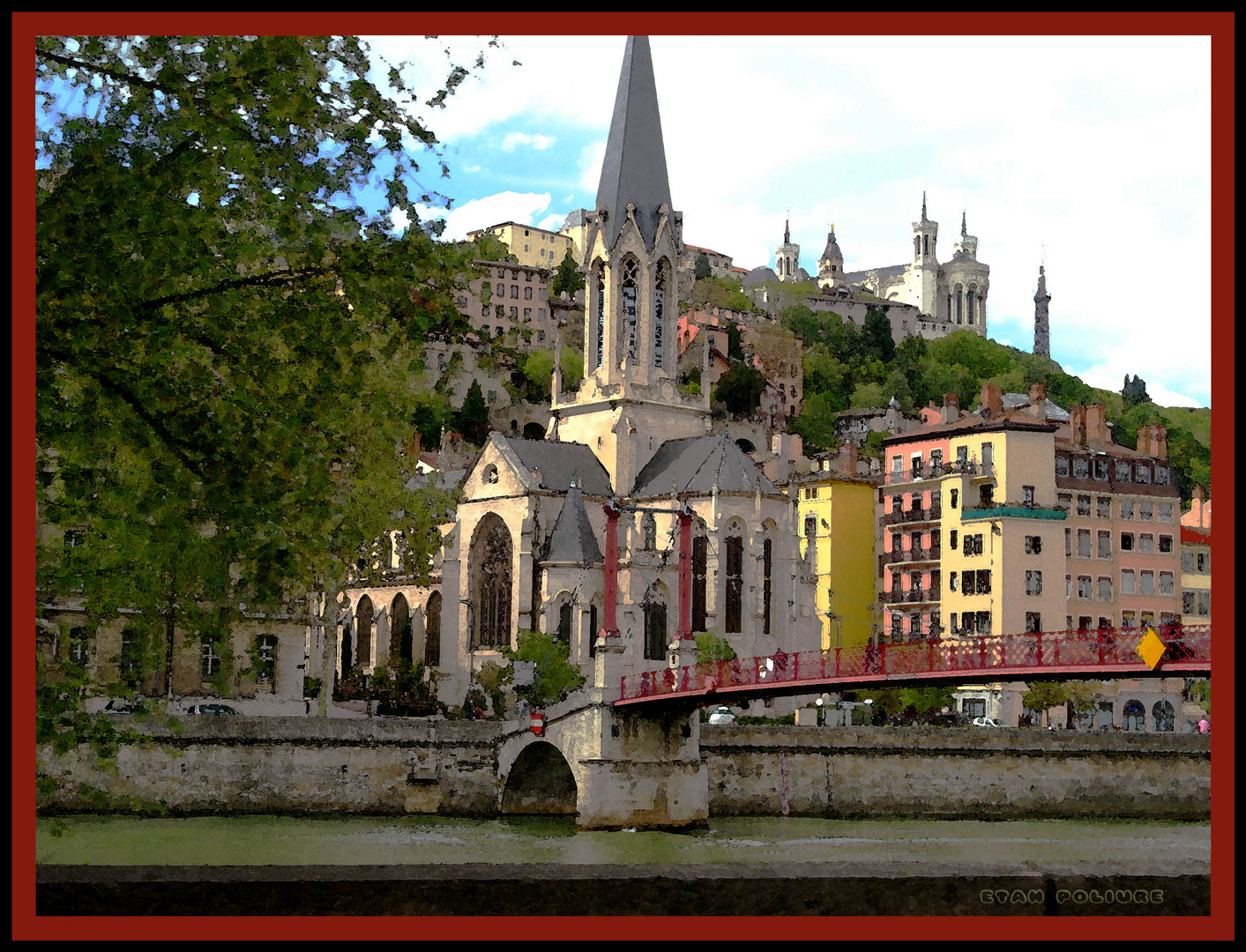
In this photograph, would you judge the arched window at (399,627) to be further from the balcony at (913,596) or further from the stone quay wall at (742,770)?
the stone quay wall at (742,770)

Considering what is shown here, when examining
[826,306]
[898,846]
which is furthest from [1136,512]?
[826,306]

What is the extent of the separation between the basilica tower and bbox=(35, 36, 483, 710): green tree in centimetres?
5293

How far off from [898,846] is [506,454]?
102 ft

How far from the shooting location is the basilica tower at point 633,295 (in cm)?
7000

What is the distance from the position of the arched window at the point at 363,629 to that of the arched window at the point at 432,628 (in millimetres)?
5668

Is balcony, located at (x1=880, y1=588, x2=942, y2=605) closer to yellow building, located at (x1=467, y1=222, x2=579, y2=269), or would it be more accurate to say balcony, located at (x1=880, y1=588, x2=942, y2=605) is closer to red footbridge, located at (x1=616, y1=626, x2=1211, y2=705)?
red footbridge, located at (x1=616, y1=626, x2=1211, y2=705)

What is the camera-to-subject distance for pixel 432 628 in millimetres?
70000

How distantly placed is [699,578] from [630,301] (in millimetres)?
13427

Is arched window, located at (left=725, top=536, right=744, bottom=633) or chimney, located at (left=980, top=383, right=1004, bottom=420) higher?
chimney, located at (left=980, top=383, right=1004, bottom=420)

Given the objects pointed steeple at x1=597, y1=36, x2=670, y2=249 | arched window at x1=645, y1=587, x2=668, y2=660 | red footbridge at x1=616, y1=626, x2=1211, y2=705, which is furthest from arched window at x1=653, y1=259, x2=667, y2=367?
red footbridge at x1=616, y1=626, x2=1211, y2=705

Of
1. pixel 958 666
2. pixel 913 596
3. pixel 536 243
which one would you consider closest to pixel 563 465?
pixel 913 596

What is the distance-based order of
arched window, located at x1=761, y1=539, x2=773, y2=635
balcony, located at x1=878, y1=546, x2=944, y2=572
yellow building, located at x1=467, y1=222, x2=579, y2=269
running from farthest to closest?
yellow building, located at x1=467, y1=222, x2=579, y2=269, balcony, located at x1=878, y1=546, x2=944, y2=572, arched window, located at x1=761, y1=539, x2=773, y2=635

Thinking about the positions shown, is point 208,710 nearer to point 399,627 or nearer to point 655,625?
point 655,625

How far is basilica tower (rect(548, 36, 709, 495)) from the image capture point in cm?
7000
